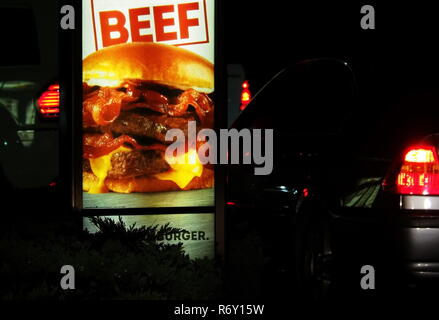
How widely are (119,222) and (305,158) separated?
4.79 ft

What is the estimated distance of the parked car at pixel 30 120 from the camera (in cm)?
898

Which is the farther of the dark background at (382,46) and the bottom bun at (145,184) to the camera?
the bottom bun at (145,184)

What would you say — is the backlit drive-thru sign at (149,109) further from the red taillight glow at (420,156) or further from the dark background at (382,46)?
the red taillight glow at (420,156)

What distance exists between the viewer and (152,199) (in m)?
6.88

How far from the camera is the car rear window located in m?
9.24

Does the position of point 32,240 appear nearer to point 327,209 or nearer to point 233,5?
point 327,209

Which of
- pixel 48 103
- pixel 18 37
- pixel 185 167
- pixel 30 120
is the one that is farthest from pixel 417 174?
pixel 18 37

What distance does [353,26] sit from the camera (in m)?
A: 7.06

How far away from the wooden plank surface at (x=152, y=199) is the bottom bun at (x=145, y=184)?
0.10ft

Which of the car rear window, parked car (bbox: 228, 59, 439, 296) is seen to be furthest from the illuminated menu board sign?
the car rear window

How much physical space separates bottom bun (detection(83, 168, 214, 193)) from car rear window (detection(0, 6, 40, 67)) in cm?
271

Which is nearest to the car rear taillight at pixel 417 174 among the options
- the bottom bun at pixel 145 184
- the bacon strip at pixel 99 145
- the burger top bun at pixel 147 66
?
the bottom bun at pixel 145 184

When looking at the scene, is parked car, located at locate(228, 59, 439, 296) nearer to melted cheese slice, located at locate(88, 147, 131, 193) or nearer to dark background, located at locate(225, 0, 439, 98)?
dark background, located at locate(225, 0, 439, 98)

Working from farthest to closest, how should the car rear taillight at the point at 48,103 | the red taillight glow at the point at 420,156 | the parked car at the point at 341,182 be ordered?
1. the car rear taillight at the point at 48,103
2. the red taillight glow at the point at 420,156
3. the parked car at the point at 341,182
